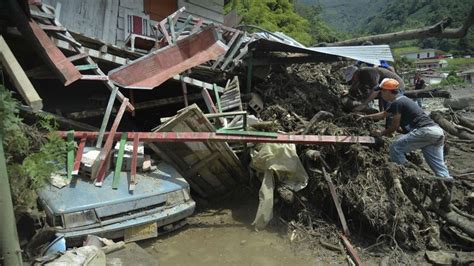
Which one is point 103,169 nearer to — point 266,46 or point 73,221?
point 73,221

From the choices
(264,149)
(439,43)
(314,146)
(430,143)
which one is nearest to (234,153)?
(264,149)

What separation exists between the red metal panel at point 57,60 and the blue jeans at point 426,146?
487cm

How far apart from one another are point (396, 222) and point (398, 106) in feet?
5.71

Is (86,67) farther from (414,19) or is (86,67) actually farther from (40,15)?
(414,19)

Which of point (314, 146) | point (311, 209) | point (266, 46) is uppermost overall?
point (266, 46)

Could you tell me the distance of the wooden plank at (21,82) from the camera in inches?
112

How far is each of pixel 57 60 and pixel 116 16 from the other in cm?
483

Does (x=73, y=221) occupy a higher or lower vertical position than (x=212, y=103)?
lower

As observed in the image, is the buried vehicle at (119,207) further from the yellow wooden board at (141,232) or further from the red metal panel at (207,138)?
the red metal panel at (207,138)

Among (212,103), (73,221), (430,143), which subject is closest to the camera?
(73,221)

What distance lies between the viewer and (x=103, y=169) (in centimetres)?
527

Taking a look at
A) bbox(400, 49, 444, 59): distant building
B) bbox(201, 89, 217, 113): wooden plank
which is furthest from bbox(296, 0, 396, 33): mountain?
bbox(201, 89, 217, 113): wooden plank

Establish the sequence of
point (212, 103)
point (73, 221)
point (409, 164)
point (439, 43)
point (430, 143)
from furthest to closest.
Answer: point (439, 43) → point (212, 103) → point (409, 164) → point (430, 143) → point (73, 221)

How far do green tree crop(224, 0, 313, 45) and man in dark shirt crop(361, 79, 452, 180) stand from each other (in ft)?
74.8
